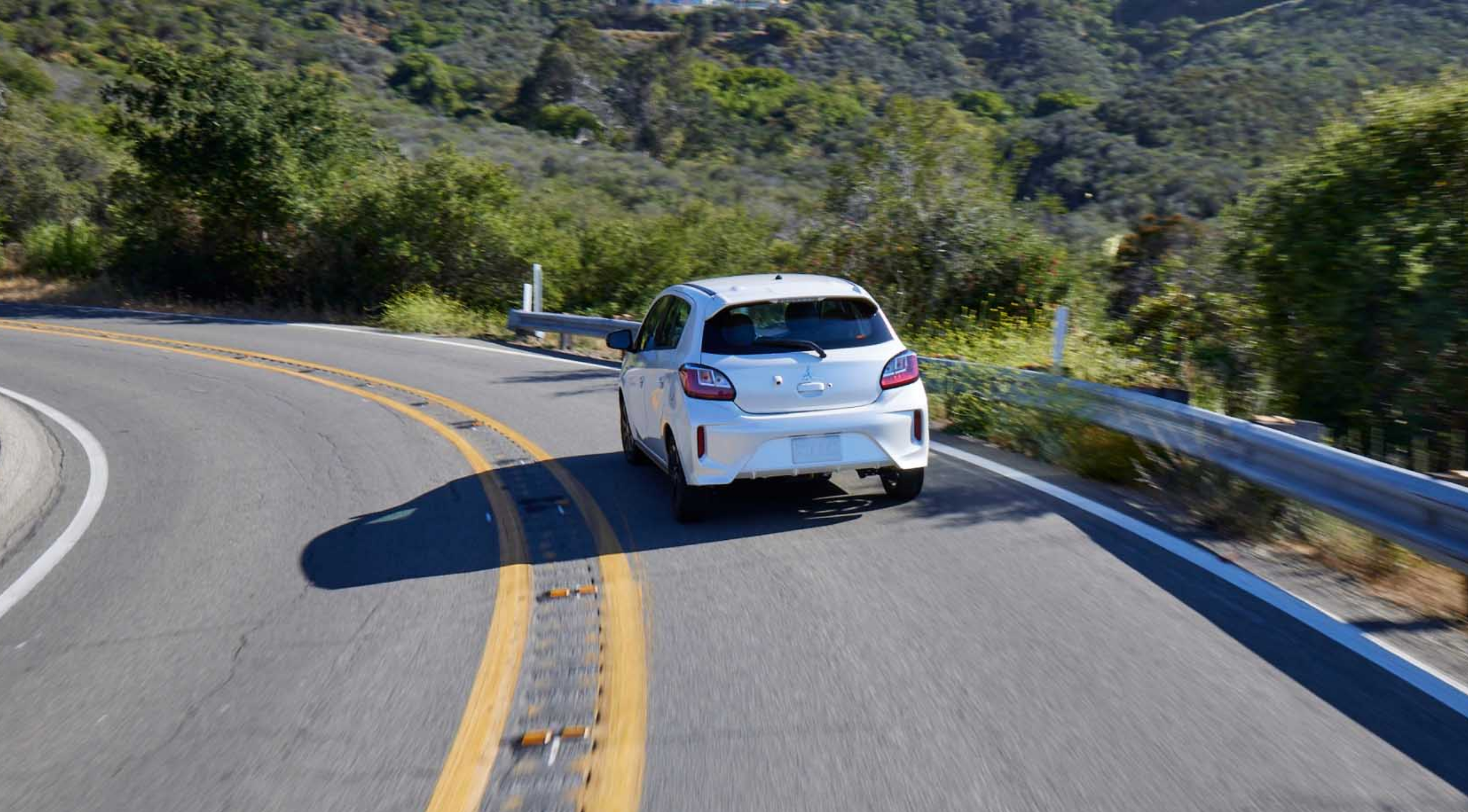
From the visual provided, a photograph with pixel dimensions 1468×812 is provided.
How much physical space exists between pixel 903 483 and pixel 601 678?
3.42 metres

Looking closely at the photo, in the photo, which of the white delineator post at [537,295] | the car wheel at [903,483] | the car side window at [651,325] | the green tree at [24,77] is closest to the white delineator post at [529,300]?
the white delineator post at [537,295]

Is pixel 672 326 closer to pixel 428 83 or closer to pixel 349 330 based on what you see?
pixel 349 330

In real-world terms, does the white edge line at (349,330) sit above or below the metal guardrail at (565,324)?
below

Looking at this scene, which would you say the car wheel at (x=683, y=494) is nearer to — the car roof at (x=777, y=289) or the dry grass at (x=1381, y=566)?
the car roof at (x=777, y=289)

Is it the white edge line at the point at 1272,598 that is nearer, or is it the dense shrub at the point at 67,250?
the white edge line at the point at 1272,598

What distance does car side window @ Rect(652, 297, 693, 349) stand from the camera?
8242 millimetres

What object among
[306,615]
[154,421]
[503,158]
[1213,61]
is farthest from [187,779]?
[1213,61]

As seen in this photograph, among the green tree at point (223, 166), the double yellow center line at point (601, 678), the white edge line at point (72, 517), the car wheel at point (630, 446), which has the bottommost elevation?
the white edge line at point (72, 517)

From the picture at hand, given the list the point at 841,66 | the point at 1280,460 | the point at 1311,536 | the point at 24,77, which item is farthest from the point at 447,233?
the point at 841,66

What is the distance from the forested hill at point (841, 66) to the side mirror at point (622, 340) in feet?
75.7

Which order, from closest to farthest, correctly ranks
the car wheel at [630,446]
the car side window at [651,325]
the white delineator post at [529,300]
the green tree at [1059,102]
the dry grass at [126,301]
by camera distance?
the car side window at [651,325] < the car wheel at [630,446] < the white delineator post at [529,300] < the dry grass at [126,301] < the green tree at [1059,102]

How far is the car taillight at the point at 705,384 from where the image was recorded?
741 cm

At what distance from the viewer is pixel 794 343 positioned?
7594 millimetres

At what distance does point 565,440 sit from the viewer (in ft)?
35.9
